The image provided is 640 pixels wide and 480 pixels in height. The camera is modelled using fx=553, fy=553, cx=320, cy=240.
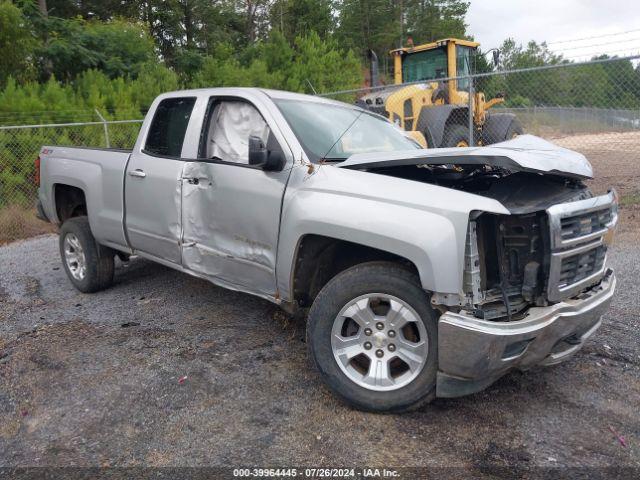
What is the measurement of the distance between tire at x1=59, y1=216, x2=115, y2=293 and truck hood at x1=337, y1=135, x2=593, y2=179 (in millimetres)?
3186

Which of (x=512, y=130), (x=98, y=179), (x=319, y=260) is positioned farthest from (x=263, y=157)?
(x=512, y=130)

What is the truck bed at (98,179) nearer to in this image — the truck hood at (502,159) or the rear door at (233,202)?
the rear door at (233,202)

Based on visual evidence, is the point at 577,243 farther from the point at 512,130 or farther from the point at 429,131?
the point at 512,130

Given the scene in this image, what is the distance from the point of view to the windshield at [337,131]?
388 cm

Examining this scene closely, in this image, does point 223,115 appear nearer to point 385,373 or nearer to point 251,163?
point 251,163

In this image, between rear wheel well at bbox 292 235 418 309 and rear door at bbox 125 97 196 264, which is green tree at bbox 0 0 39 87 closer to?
rear door at bbox 125 97 196 264

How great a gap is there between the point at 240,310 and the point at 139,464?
227 cm

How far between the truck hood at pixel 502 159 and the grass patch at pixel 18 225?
767 cm

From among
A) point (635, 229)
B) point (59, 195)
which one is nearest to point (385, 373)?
point (59, 195)

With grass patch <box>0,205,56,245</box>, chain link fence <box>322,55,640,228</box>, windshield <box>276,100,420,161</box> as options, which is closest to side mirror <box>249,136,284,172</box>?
windshield <box>276,100,420,161</box>

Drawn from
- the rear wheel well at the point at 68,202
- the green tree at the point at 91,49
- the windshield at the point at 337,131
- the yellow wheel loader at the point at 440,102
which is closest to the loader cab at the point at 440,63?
the yellow wheel loader at the point at 440,102

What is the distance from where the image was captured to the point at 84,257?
18.3ft

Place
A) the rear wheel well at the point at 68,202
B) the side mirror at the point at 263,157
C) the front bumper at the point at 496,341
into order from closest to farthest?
1. the front bumper at the point at 496,341
2. the side mirror at the point at 263,157
3. the rear wheel well at the point at 68,202

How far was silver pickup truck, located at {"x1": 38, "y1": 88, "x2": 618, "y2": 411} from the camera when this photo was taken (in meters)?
2.91
